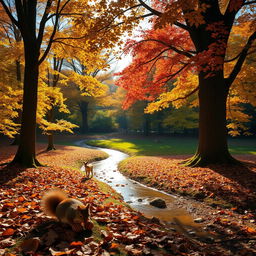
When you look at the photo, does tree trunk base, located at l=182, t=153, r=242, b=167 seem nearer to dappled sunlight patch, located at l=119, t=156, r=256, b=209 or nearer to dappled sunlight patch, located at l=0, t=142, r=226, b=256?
dappled sunlight patch, located at l=119, t=156, r=256, b=209

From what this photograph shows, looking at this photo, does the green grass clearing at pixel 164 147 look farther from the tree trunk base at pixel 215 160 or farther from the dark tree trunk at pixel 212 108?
the dark tree trunk at pixel 212 108

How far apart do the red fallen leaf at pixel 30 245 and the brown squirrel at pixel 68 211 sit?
0.51 m

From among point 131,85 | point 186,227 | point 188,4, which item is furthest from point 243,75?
point 186,227

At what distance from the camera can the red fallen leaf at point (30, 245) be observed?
2.84 m

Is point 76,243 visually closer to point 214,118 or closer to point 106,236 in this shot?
point 106,236

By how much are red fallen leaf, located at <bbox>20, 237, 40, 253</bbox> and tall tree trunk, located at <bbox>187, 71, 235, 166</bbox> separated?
358 inches

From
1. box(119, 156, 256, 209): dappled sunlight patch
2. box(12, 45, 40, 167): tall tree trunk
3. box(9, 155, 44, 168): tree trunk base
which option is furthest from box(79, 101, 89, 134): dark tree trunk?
box(119, 156, 256, 209): dappled sunlight patch

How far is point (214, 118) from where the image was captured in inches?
402

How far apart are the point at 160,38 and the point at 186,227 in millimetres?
9373

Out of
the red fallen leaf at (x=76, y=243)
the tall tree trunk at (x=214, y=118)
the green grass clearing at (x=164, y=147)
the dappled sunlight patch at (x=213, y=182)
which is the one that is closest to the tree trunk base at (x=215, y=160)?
the tall tree trunk at (x=214, y=118)

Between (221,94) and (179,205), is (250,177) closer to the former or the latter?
(179,205)

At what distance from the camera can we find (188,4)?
20.0 ft

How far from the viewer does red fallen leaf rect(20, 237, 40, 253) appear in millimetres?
2836

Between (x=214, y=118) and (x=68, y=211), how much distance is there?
345 inches
